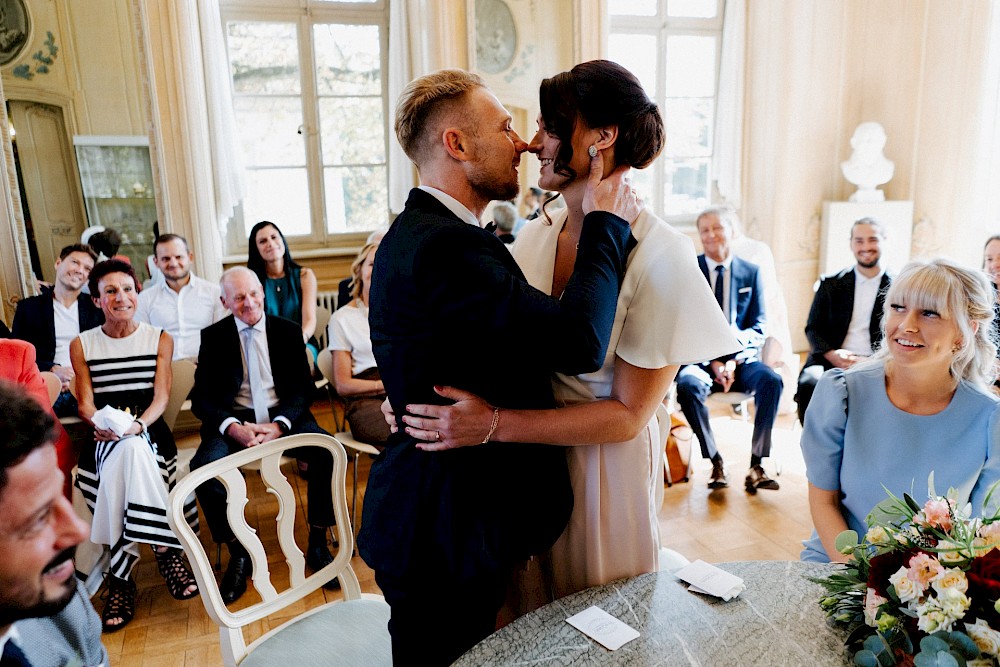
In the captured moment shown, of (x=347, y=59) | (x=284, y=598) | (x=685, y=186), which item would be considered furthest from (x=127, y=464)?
(x=685, y=186)

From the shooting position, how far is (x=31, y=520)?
407 millimetres

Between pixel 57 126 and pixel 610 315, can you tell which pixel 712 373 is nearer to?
pixel 610 315

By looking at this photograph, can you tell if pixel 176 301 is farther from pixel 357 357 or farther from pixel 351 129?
pixel 351 129

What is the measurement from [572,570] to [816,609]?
1.43 ft

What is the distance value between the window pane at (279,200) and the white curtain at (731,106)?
3712 mm

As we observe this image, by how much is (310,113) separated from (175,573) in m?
4.01

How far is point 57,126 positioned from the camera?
4.75 metres

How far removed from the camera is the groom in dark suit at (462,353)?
1066 millimetres

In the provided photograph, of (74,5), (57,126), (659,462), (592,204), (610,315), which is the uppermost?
(74,5)

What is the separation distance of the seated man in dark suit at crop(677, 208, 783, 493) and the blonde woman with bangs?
164 cm

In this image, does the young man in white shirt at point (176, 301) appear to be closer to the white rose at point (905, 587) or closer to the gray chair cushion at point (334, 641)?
the gray chair cushion at point (334, 641)

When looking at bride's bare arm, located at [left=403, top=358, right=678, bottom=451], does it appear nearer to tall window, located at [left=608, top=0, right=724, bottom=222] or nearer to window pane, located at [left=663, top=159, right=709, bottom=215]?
tall window, located at [left=608, top=0, right=724, bottom=222]

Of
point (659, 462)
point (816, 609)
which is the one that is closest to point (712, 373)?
point (659, 462)

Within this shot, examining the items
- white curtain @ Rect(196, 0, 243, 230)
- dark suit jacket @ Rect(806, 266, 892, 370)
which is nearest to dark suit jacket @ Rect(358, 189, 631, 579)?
dark suit jacket @ Rect(806, 266, 892, 370)
